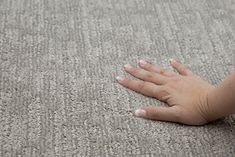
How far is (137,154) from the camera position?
0.81 metres

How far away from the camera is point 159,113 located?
2.87ft

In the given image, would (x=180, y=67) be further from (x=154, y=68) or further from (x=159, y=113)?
(x=159, y=113)

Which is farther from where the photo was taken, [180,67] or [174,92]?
[180,67]

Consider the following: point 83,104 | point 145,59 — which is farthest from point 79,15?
point 83,104

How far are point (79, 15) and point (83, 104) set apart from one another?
38 centimetres

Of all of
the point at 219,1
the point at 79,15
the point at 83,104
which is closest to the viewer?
the point at 83,104

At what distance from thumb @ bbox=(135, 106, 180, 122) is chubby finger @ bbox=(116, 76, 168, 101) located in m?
0.04

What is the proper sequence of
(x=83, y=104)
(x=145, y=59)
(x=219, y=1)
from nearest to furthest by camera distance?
(x=83, y=104) < (x=145, y=59) < (x=219, y=1)

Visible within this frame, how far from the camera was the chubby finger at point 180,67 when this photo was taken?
99cm

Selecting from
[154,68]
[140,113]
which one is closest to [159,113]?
[140,113]

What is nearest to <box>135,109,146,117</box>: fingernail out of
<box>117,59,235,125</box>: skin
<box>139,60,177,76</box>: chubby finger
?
<box>117,59,235,125</box>: skin

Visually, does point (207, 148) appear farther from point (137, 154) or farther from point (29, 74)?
point (29, 74)

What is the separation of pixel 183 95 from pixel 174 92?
0.08 feet

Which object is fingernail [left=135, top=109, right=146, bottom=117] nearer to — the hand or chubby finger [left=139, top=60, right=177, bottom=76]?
the hand
